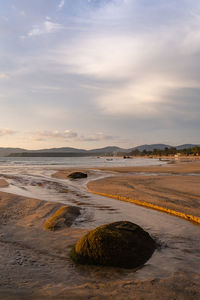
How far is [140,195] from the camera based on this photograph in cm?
1340

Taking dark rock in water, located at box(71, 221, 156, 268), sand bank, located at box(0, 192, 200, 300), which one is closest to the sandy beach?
sand bank, located at box(0, 192, 200, 300)

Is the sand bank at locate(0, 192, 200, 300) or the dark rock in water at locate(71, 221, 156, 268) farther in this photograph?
the dark rock in water at locate(71, 221, 156, 268)

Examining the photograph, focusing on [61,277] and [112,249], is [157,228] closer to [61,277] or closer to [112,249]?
[112,249]

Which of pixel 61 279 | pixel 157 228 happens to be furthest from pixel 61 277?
pixel 157 228

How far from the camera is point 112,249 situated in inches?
200

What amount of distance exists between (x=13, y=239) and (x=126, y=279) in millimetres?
3852

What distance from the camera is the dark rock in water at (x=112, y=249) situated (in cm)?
503

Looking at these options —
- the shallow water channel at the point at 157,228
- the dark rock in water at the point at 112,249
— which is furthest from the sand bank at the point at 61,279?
the shallow water channel at the point at 157,228

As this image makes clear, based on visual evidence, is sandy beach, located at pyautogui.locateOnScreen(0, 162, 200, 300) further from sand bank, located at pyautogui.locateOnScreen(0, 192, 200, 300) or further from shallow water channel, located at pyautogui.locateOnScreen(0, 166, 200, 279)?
shallow water channel, located at pyautogui.locateOnScreen(0, 166, 200, 279)

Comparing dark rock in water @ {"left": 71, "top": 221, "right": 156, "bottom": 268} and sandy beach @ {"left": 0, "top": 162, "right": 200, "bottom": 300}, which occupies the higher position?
dark rock in water @ {"left": 71, "top": 221, "right": 156, "bottom": 268}

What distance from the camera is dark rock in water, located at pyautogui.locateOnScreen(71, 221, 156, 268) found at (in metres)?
5.03

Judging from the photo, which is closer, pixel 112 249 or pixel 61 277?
pixel 61 277

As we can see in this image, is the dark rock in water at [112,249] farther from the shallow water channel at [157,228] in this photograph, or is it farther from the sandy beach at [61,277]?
the shallow water channel at [157,228]

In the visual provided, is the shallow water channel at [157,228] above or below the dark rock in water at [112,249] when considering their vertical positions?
below
